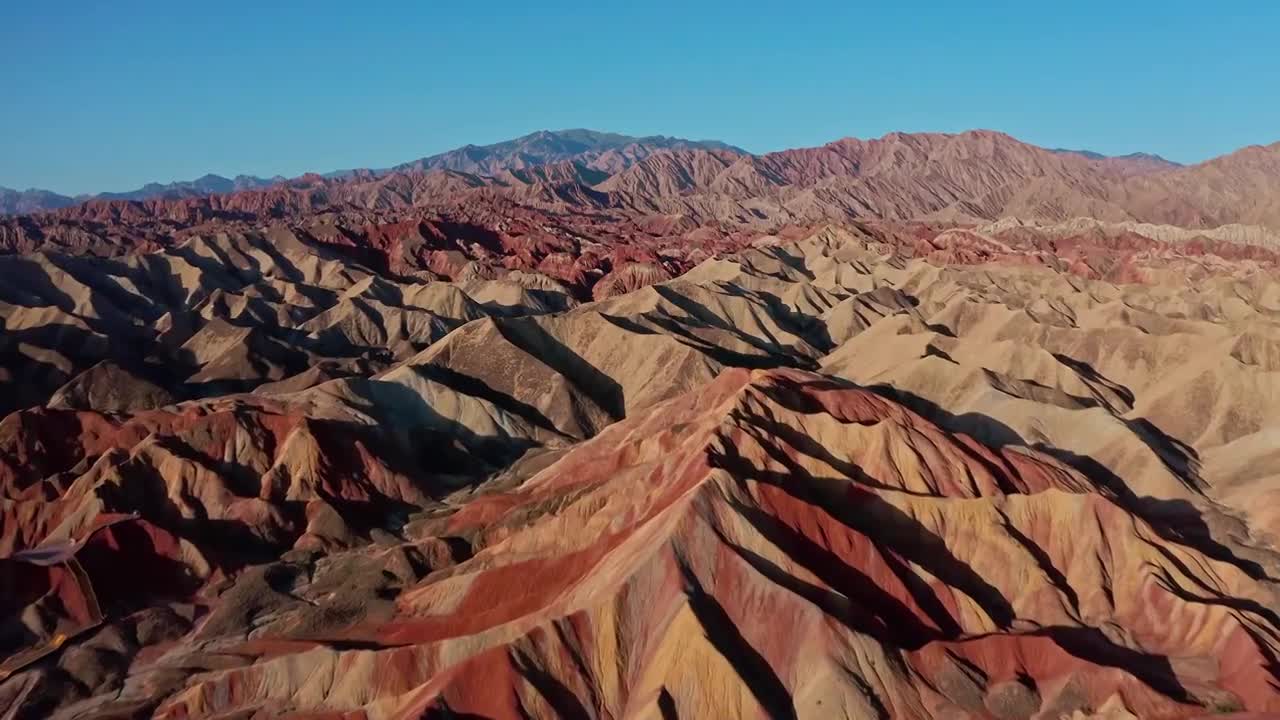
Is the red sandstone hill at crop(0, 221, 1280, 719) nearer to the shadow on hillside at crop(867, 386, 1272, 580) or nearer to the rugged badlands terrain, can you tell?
the rugged badlands terrain

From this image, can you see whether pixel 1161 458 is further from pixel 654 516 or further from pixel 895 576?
pixel 654 516

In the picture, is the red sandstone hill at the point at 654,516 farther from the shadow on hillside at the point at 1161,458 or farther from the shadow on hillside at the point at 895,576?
the shadow on hillside at the point at 1161,458

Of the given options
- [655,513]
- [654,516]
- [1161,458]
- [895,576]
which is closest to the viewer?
[895,576]

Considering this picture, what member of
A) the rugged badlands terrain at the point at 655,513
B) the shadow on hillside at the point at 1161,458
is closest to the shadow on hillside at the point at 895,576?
the rugged badlands terrain at the point at 655,513

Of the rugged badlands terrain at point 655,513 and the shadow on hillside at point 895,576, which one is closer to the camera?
the rugged badlands terrain at point 655,513

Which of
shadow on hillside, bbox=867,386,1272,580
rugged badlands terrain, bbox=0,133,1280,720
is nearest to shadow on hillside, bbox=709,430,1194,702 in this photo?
rugged badlands terrain, bbox=0,133,1280,720

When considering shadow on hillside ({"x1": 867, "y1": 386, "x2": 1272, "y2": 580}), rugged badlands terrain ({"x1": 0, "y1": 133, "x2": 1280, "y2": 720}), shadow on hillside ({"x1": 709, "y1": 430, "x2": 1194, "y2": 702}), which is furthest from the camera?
shadow on hillside ({"x1": 867, "y1": 386, "x2": 1272, "y2": 580})

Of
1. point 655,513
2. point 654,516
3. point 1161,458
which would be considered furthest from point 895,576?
point 1161,458

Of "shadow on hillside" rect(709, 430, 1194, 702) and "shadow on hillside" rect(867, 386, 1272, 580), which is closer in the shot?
"shadow on hillside" rect(709, 430, 1194, 702)

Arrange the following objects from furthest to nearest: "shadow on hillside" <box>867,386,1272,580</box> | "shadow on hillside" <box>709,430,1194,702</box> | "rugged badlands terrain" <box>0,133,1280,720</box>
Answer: "shadow on hillside" <box>867,386,1272,580</box>, "shadow on hillside" <box>709,430,1194,702</box>, "rugged badlands terrain" <box>0,133,1280,720</box>
